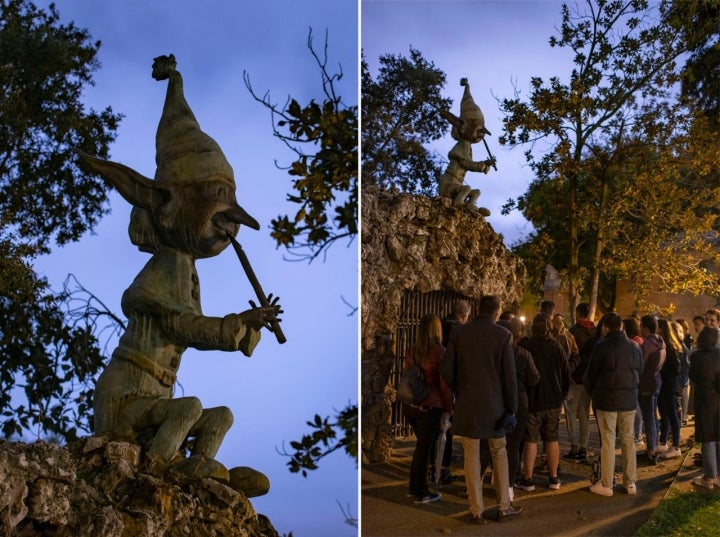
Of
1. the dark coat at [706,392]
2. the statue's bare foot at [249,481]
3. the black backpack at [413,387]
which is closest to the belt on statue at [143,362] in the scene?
the statue's bare foot at [249,481]

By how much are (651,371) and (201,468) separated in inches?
88.6

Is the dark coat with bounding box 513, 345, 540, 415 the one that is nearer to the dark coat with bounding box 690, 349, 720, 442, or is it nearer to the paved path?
the paved path

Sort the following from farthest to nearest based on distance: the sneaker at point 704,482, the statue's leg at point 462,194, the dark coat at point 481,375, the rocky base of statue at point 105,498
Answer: the statue's leg at point 462,194 < the sneaker at point 704,482 < the dark coat at point 481,375 < the rocky base of statue at point 105,498

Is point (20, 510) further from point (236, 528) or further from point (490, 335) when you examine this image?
point (490, 335)

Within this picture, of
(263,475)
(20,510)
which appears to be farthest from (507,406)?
(20,510)

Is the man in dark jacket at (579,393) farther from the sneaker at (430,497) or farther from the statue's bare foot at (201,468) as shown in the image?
the statue's bare foot at (201,468)

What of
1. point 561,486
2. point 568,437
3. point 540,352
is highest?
point 540,352

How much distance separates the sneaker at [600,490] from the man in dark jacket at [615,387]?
8cm

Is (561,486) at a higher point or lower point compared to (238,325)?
lower

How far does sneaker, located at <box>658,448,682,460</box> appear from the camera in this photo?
12.7ft

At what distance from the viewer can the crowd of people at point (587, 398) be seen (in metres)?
A: 3.78

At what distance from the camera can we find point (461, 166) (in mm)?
4316

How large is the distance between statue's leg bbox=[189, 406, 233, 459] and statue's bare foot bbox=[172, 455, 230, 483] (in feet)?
0.17

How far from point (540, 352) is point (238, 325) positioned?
1640 millimetres
